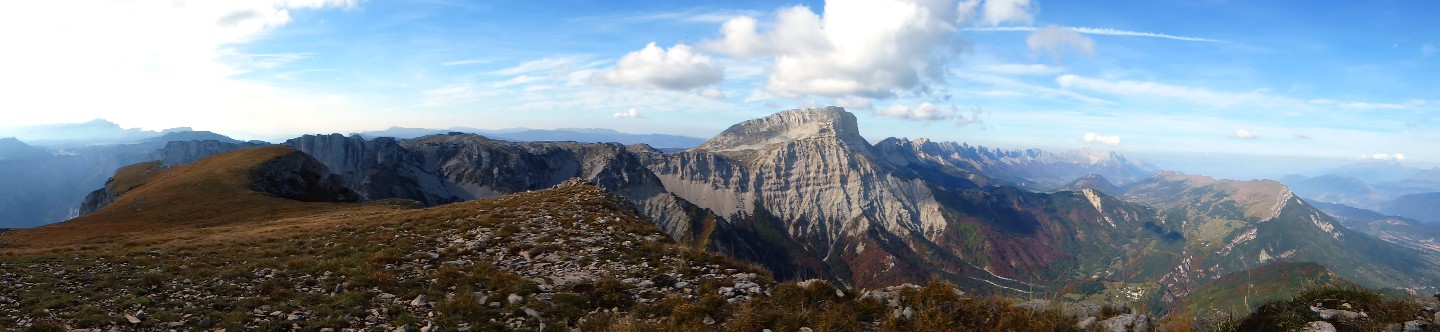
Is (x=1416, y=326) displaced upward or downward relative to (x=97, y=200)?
upward

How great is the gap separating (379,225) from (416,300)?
725 inches

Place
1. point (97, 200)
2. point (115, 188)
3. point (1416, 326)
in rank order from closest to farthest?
point (1416, 326) < point (115, 188) < point (97, 200)

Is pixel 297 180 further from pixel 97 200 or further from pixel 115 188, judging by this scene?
pixel 97 200

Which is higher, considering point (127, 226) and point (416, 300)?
point (416, 300)

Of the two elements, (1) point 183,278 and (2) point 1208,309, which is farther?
(1) point 183,278

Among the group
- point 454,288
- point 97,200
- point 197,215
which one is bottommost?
point 97,200

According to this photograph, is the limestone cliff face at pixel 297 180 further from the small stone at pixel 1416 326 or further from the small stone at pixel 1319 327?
the small stone at pixel 1416 326

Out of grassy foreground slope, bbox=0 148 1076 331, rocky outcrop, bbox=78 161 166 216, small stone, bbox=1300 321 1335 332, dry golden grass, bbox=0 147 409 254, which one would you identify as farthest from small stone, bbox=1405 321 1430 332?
rocky outcrop, bbox=78 161 166 216

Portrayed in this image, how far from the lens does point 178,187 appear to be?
7438 centimetres

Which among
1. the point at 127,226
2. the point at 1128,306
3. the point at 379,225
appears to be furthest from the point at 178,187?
the point at 1128,306

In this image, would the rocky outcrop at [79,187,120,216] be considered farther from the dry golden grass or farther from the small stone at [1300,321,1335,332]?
the small stone at [1300,321,1335,332]

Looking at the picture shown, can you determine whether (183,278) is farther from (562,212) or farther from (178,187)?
(178,187)

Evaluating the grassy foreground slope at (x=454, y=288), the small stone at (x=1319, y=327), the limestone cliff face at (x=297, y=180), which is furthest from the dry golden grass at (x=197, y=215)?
the small stone at (x=1319, y=327)

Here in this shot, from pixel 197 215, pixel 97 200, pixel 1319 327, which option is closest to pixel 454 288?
pixel 1319 327
